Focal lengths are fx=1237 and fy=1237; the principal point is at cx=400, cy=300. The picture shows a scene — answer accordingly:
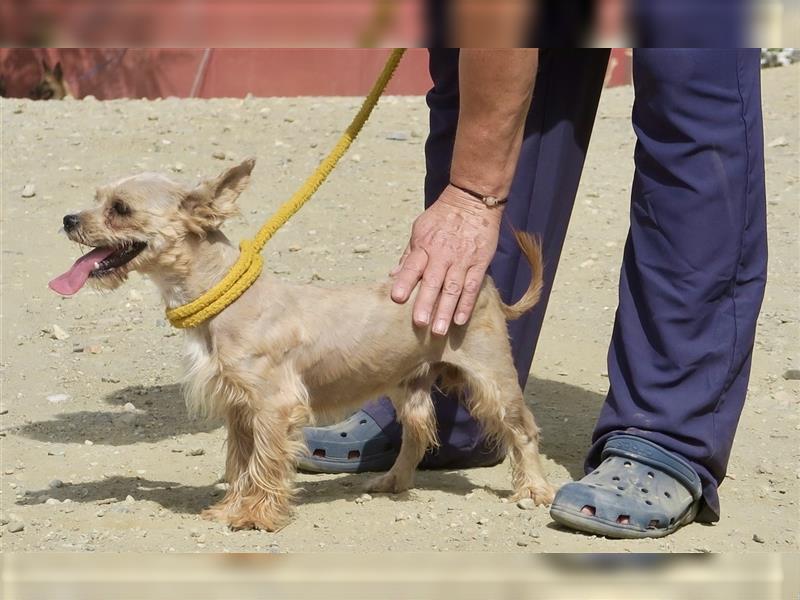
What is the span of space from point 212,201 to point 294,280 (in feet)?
8.71

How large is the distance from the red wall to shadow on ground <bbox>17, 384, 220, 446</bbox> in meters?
5.35

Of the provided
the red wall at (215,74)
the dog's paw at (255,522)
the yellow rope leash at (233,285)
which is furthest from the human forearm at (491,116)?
the red wall at (215,74)

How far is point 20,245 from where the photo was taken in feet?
24.0

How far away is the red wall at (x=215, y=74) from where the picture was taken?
410 inches

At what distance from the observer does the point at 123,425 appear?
17.5 ft

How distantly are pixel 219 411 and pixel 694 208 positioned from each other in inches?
67.3

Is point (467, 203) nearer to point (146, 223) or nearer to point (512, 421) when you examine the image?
point (512, 421)

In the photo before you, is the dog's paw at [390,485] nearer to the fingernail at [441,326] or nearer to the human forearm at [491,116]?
the fingernail at [441,326]

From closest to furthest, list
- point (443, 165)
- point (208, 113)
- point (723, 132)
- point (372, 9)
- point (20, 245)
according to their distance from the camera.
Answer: point (372, 9) < point (723, 132) < point (443, 165) < point (20, 245) < point (208, 113)

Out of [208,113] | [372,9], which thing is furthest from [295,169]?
[372,9]

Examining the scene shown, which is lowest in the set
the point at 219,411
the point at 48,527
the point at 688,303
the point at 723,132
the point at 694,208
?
the point at 48,527

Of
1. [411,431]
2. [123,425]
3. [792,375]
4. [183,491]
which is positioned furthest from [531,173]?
[123,425]

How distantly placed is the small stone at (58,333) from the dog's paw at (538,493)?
9.43ft

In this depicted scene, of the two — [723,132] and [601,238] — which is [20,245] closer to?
[601,238]
